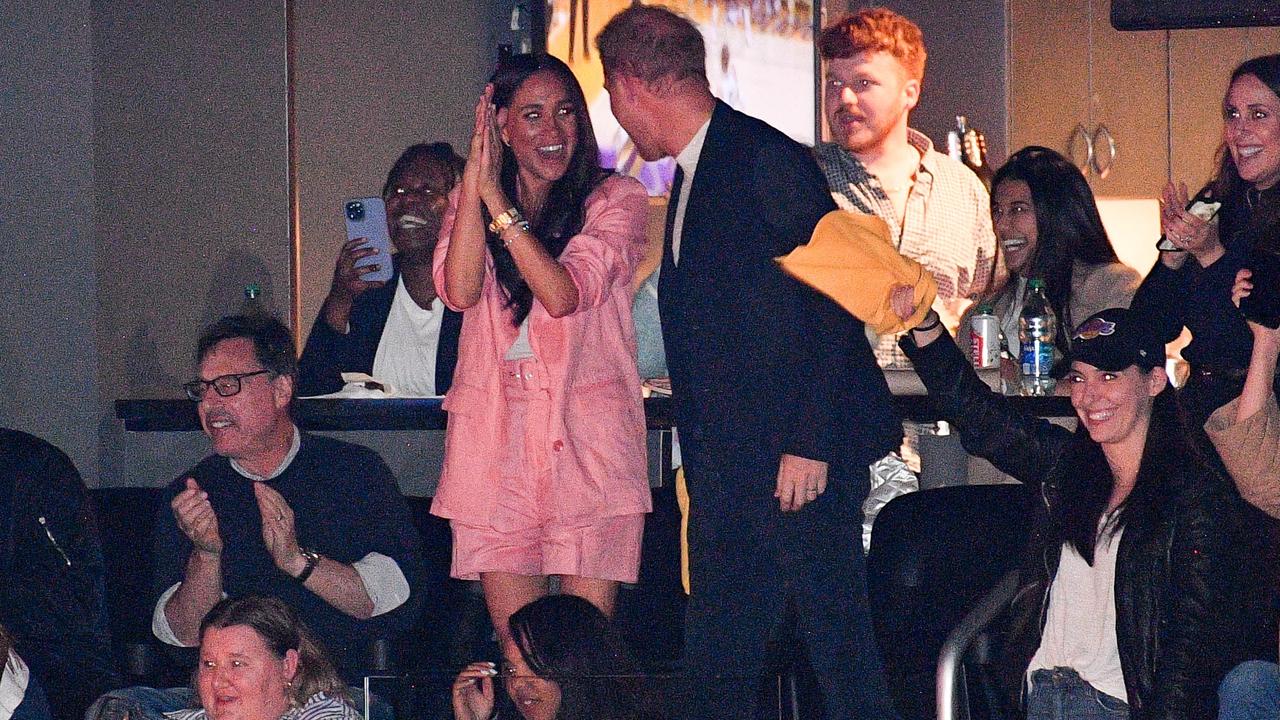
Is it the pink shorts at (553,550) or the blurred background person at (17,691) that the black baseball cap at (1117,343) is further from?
the blurred background person at (17,691)

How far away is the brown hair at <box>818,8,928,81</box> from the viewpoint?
3.83m

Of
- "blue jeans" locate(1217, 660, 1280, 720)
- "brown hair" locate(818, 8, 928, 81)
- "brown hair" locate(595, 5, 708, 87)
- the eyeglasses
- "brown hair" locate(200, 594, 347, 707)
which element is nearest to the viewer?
"blue jeans" locate(1217, 660, 1280, 720)

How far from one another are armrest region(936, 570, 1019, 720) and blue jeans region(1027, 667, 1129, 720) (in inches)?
4.7

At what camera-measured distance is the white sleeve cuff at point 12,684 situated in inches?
101

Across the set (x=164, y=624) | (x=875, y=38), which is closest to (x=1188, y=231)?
(x=875, y=38)

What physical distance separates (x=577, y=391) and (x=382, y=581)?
45 cm

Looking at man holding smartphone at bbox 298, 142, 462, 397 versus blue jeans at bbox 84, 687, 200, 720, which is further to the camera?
man holding smartphone at bbox 298, 142, 462, 397

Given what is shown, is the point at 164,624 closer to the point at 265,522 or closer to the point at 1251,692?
the point at 265,522

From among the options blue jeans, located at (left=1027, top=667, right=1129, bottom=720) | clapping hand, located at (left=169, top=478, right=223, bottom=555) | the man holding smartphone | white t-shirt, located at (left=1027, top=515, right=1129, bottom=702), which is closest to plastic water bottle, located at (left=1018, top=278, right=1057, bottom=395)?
white t-shirt, located at (left=1027, top=515, right=1129, bottom=702)

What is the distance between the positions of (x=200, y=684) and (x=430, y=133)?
3.24 meters

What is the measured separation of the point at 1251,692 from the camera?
234 cm

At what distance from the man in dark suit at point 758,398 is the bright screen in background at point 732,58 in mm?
2878

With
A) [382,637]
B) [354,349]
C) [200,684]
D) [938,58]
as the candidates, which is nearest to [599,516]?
[382,637]

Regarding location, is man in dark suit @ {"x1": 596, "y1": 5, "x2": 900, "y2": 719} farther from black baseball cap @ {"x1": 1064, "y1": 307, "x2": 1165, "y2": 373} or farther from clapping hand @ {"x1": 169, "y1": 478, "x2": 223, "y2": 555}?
clapping hand @ {"x1": 169, "y1": 478, "x2": 223, "y2": 555}
